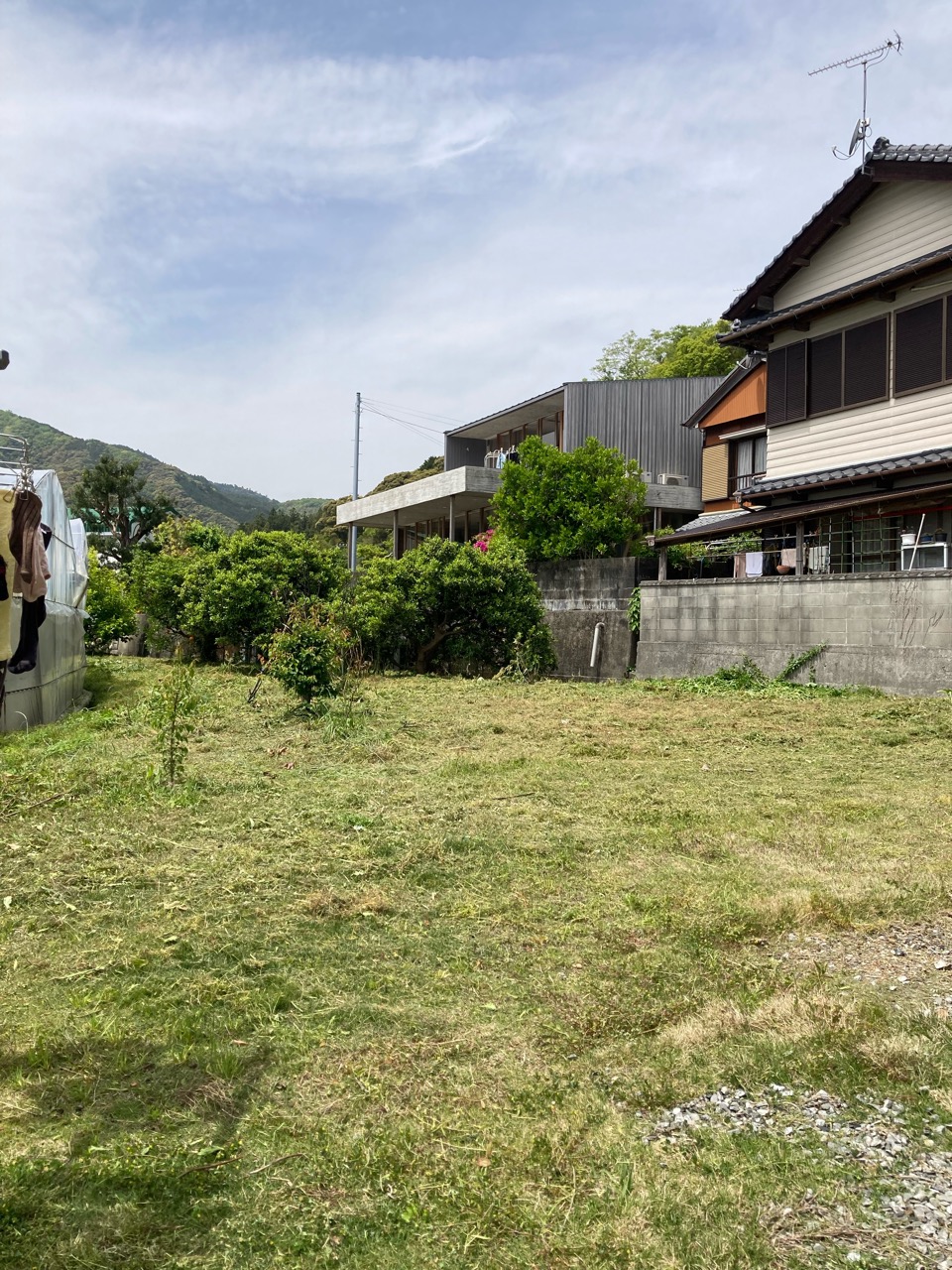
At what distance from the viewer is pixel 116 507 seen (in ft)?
→ 134

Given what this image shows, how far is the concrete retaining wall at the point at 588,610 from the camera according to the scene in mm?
15789

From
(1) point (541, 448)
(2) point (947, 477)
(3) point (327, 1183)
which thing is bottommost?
(3) point (327, 1183)

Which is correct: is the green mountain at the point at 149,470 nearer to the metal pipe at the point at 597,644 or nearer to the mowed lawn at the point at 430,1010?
the metal pipe at the point at 597,644

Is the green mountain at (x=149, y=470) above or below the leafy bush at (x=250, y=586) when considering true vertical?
above

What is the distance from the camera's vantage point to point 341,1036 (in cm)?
308

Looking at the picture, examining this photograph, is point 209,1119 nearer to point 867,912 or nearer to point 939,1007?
point 939,1007

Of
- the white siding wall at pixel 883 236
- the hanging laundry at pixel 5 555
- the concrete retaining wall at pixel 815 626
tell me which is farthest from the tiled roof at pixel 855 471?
the hanging laundry at pixel 5 555

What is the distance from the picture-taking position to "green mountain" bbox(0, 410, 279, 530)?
8319cm

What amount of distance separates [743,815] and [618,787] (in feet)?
3.67

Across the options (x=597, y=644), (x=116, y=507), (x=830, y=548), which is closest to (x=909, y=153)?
(x=830, y=548)

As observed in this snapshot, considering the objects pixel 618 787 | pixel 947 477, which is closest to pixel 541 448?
pixel 947 477

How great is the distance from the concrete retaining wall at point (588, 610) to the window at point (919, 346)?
4.96 meters

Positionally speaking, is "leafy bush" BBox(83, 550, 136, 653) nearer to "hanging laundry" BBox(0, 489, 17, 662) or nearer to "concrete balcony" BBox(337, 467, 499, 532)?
"concrete balcony" BBox(337, 467, 499, 532)

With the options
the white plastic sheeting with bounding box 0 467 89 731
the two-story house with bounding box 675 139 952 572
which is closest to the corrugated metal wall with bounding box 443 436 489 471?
the two-story house with bounding box 675 139 952 572
